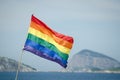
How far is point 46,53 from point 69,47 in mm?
1640

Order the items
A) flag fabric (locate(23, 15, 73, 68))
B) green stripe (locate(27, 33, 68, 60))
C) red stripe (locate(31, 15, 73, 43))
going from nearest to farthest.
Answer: red stripe (locate(31, 15, 73, 43))
flag fabric (locate(23, 15, 73, 68))
green stripe (locate(27, 33, 68, 60))

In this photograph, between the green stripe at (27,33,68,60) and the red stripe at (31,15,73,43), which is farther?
the green stripe at (27,33,68,60)

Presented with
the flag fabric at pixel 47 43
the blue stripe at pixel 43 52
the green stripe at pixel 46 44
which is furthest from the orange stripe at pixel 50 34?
the blue stripe at pixel 43 52

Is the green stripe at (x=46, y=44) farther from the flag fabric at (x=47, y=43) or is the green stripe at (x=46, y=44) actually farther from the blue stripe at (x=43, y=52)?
the blue stripe at (x=43, y=52)

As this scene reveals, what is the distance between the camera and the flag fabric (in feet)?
67.6

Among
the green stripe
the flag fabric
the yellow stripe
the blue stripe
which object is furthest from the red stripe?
the blue stripe

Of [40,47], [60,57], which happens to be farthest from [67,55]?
[40,47]

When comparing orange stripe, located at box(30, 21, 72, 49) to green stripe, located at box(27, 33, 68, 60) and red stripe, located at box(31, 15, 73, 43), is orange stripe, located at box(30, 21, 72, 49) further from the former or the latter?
green stripe, located at box(27, 33, 68, 60)

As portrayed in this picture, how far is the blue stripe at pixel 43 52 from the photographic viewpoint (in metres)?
20.6

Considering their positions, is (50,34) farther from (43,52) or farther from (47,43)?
(43,52)

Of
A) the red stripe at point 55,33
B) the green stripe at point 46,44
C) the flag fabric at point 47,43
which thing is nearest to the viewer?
the red stripe at point 55,33

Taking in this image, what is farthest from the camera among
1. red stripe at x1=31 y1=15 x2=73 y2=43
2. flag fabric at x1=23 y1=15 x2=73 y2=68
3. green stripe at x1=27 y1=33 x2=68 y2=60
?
green stripe at x1=27 y1=33 x2=68 y2=60

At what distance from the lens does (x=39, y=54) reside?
20.8 meters

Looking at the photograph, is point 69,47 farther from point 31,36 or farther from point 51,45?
point 31,36
